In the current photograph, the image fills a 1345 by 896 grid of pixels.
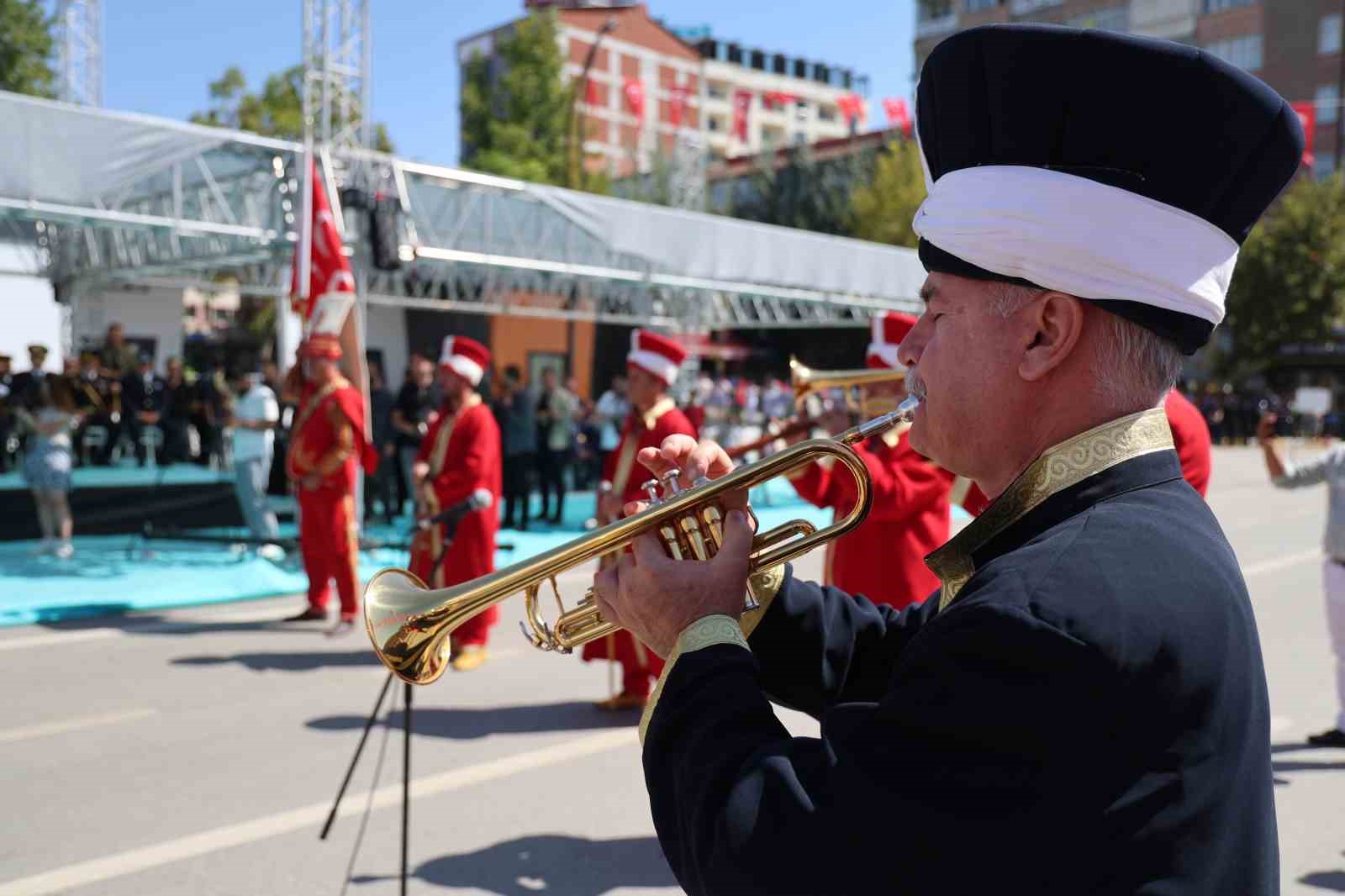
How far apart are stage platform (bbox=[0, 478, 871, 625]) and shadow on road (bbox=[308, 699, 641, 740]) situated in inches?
94.5

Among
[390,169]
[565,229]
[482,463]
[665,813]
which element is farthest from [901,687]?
[565,229]

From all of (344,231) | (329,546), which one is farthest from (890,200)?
(329,546)

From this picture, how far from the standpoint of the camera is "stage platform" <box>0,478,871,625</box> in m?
8.35

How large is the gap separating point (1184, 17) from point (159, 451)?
44.2 metres

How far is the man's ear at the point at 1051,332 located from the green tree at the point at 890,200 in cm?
3379

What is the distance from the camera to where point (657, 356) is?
662 centimetres

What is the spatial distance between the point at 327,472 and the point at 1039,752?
7450mm

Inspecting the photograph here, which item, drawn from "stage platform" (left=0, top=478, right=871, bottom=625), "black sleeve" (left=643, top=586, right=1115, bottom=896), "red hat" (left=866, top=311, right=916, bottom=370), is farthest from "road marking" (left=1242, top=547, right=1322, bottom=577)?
"black sleeve" (left=643, top=586, right=1115, bottom=896)

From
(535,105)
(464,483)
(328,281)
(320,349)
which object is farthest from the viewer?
(535,105)

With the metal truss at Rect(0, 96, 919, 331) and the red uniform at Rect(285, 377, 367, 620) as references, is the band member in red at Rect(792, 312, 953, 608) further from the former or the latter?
the metal truss at Rect(0, 96, 919, 331)

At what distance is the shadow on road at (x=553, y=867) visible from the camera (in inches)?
155

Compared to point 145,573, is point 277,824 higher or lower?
higher

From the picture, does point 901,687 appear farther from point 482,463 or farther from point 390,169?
point 390,169

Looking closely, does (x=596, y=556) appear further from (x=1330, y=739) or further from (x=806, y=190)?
(x=806, y=190)
